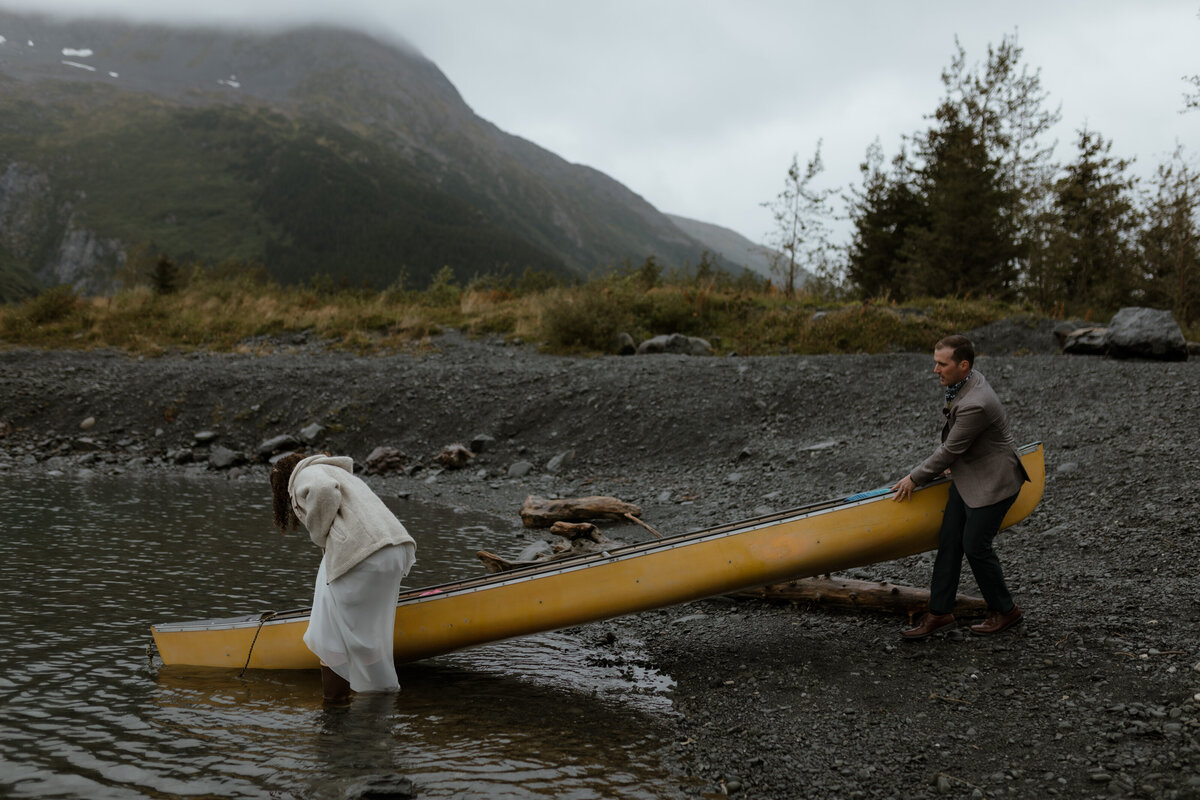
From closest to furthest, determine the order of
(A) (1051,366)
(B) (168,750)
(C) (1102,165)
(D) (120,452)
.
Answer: (B) (168,750), (A) (1051,366), (D) (120,452), (C) (1102,165)

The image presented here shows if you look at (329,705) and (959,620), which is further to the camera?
(959,620)

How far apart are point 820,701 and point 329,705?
3064 mm

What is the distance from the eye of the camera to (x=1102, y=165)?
24109 mm

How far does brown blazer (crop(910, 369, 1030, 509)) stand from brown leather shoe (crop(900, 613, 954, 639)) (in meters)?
0.86

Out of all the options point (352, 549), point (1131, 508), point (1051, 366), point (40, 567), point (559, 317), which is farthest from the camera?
point (559, 317)

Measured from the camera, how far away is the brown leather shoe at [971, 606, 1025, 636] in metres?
5.17

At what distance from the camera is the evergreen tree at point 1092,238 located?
2138 cm

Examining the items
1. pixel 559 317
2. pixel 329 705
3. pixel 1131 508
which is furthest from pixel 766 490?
pixel 559 317

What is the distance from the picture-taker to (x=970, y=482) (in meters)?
5.09

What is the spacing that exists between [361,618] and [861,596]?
3.70m

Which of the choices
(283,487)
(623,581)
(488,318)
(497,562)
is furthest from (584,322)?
(283,487)

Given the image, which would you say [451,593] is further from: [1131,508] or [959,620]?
[1131,508]

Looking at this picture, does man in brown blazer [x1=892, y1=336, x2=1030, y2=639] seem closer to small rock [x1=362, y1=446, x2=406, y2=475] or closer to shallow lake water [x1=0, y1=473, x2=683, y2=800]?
shallow lake water [x1=0, y1=473, x2=683, y2=800]

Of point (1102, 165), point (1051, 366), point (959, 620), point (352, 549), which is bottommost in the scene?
point (959, 620)
